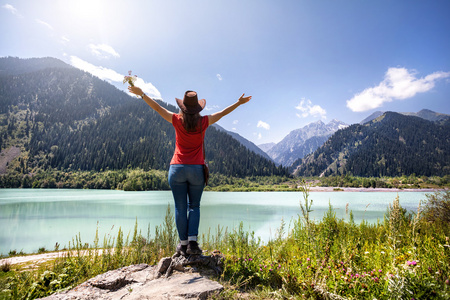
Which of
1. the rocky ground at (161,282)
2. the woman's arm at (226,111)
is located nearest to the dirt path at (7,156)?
the rocky ground at (161,282)

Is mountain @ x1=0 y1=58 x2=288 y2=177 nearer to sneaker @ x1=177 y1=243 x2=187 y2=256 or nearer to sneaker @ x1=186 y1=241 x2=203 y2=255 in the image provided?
sneaker @ x1=177 y1=243 x2=187 y2=256

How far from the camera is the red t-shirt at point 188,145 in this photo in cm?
371

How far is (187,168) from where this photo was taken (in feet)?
11.9

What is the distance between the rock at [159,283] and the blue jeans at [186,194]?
46 cm

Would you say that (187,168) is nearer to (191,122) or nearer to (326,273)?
Answer: (191,122)

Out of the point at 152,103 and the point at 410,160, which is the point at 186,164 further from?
the point at 410,160

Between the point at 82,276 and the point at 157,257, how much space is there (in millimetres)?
1803

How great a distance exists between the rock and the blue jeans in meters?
0.46

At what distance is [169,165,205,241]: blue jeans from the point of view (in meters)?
3.67

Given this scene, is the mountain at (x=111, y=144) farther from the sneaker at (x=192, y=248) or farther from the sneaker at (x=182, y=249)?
the sneaker at (x=192, y=248)

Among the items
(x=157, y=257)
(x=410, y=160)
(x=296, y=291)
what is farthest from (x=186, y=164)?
(x=410, y=160)

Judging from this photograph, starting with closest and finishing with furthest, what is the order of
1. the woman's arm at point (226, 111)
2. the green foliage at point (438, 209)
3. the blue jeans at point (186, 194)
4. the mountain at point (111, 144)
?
the blue jeans at point (186, 194) < the woman's arm at point (226, 111) < the green foliage at point (438, 209) < the mountain at point (111, 144)

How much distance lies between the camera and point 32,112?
7776 inches


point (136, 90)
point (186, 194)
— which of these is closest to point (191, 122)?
A: point (136, 90)
